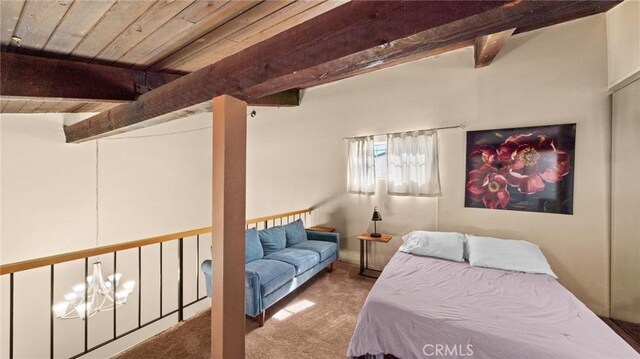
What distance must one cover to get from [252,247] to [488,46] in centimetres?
319

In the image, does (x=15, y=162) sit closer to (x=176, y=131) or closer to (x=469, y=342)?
(x=176, y=131)

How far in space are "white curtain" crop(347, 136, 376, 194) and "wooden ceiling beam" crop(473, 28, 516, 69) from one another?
159 centimetres

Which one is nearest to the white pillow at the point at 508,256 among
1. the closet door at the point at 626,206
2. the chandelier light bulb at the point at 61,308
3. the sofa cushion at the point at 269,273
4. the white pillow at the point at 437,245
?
the white pillow at the point at 437,245

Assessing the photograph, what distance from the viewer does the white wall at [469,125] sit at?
2492mm

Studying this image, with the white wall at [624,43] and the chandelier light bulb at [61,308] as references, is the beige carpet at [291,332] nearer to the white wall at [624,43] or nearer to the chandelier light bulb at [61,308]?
the chandelier light bulb at [61,308]

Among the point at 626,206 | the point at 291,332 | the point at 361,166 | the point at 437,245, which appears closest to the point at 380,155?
the point at 361,166

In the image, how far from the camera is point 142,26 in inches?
50.6

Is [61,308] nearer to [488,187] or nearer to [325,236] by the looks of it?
[325,236]

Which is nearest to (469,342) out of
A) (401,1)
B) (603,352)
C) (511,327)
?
(511,327)

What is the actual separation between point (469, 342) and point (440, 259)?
1292 millimetres

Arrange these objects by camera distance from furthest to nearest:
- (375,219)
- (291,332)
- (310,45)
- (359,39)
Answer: (375,219)
(291,332)
(310,45)
(359,39)

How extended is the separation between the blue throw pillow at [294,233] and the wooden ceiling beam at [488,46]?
2946mm

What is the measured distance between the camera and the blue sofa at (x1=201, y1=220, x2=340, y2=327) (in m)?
2.25

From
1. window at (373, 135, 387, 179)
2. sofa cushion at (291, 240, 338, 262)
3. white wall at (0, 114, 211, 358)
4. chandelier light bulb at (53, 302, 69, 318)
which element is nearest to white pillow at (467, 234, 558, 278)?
window at (373, 135, 387, 179)
